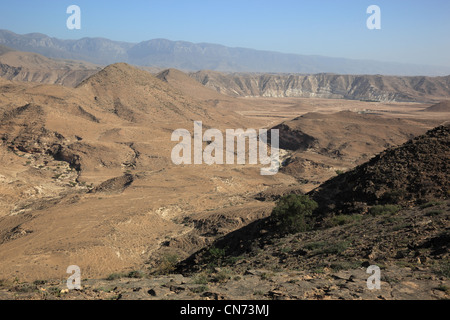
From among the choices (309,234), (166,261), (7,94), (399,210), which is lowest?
(166,261)

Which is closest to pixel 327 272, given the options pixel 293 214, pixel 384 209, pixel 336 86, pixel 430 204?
pixel 293 214

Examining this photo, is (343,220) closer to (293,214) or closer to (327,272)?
(293,214)

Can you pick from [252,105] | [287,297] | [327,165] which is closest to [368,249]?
[287,297]

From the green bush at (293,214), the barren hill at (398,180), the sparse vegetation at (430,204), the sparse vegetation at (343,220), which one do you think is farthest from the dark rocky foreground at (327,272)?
the barren hill at (398,180)

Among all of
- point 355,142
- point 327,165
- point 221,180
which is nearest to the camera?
point 221,180

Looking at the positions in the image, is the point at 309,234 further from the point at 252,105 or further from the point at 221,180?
the point at 252,105
